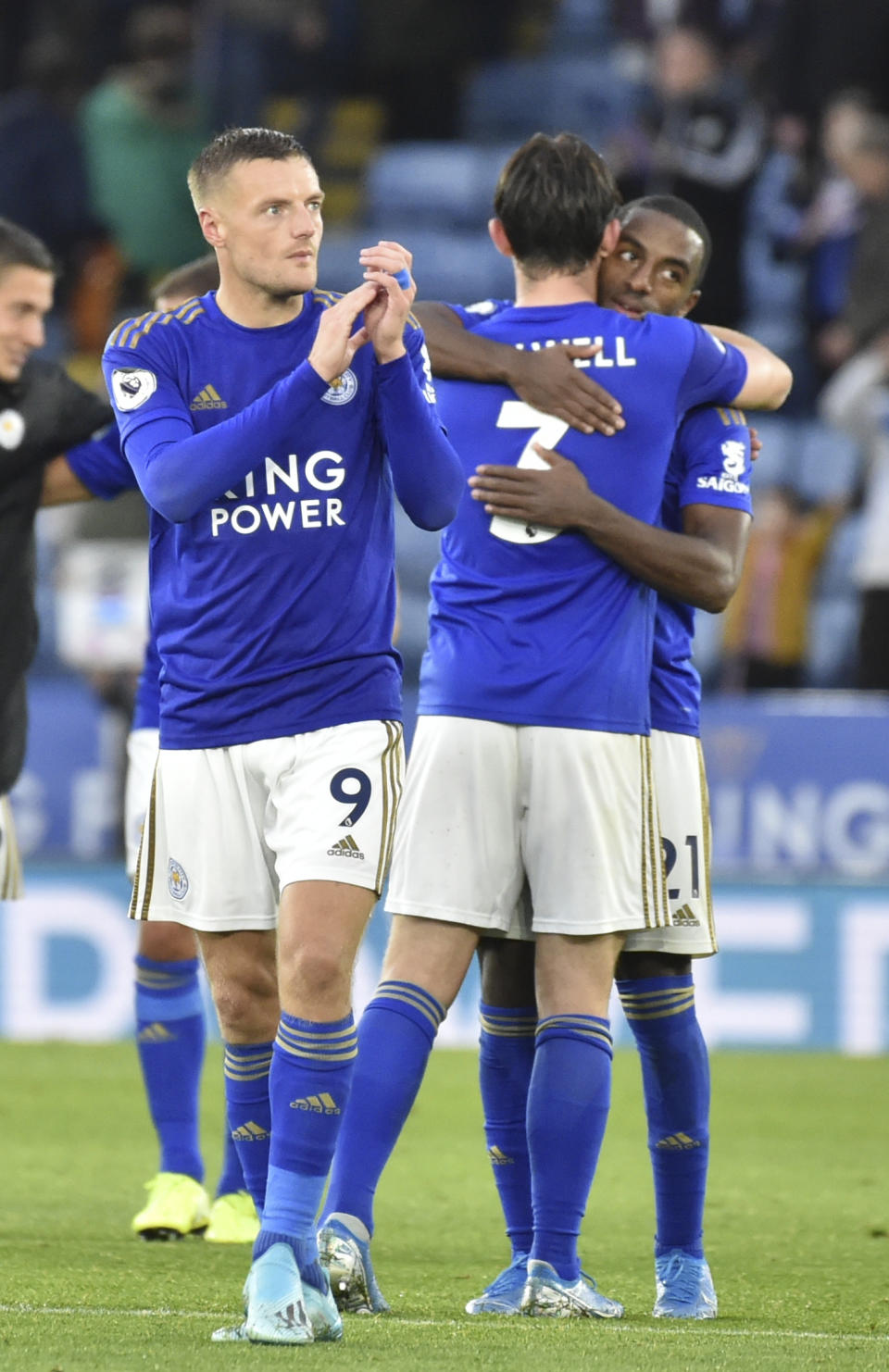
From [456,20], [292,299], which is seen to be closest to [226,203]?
[292,299]

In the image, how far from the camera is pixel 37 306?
5.13 m

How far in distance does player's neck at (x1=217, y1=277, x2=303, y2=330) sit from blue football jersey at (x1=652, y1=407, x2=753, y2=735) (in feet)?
2.76

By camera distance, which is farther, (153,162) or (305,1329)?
(153,162)

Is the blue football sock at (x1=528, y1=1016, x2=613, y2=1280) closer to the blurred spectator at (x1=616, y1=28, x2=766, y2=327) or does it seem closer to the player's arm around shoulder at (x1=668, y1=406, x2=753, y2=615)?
the player's arm around shoulder at (x1=668, y1=406, x2=753, y2=615)

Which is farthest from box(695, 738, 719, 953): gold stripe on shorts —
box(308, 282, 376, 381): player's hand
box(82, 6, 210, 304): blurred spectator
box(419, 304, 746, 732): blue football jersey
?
box(82, 6, 210, 304): blurred spectator

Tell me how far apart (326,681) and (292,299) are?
659mm

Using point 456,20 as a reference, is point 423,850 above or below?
below

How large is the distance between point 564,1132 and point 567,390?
1.31 meters

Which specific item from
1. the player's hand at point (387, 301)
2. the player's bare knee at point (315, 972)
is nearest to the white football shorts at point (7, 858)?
the player's bare knee at point (315, 972)

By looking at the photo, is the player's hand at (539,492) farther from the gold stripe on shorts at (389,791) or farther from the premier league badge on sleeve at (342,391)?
the gold stripe on shorts at (389,791)

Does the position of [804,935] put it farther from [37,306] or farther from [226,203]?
[226,203]

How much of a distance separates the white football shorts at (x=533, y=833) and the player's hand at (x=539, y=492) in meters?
0.38

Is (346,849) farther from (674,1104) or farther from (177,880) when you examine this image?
(674,1104)

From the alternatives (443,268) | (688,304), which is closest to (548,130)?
(443,268)
